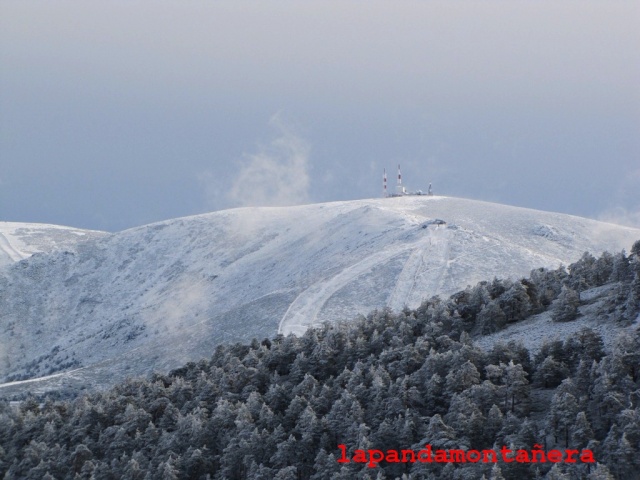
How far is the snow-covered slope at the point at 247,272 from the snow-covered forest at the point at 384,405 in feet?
96.8

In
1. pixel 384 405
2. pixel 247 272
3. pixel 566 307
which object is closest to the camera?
pixel 384 405

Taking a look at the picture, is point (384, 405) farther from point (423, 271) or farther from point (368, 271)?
point (368, 271)

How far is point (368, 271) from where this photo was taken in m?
117

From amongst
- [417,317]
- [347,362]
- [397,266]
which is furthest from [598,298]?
[397,266]

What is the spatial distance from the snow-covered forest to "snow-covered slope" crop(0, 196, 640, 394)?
2951cm

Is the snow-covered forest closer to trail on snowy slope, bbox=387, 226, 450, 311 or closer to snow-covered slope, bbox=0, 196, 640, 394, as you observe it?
snow-covered slope, bbox=0, 196, 640, 394

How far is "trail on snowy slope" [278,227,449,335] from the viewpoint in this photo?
101312mm

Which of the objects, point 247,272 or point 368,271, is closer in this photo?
point 368,271

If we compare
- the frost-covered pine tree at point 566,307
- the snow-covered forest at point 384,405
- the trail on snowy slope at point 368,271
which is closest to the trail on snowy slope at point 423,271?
the trail on snowy slope at point 368,271

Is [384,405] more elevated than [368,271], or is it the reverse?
Answer: [368,271]

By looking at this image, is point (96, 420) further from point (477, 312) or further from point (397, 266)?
point (397, 266)

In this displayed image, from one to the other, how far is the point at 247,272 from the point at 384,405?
9821 cm

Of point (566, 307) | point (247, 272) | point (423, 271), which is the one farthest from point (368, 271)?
point (566, 307)

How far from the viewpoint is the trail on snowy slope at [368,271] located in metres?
101
